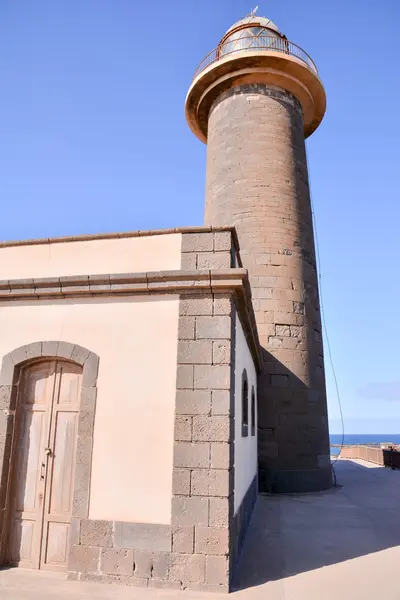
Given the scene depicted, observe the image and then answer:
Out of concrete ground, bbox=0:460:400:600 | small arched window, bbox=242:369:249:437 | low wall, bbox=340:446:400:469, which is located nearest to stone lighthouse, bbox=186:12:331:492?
concrete ground, bbox=0:460:400:600

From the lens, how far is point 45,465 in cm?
557

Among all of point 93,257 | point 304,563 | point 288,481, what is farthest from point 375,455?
point 93,257

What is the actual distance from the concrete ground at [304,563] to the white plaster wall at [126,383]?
2.56 ft

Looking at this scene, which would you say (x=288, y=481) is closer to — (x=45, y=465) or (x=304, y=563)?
(x=304, y=563)

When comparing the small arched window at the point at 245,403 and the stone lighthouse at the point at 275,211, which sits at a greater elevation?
the stone lighthouse at the point at 275,211

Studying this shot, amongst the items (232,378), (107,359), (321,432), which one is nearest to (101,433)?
(107,359)

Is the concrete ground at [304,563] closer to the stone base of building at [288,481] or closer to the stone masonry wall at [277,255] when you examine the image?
the stone base of building at [288,481]

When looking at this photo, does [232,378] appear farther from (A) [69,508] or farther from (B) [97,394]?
(A) [69,508]

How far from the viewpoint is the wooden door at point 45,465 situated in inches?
211

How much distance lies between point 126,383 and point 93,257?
1.78m

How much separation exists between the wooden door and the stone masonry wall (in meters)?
6.55

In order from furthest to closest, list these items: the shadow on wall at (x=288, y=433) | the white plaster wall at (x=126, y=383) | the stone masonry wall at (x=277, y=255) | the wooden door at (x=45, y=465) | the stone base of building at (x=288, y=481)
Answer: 1. the stone masonry wall at (x=277, y=255)
2. the shadow on wall at (x=288, y=433)
3. the stone base of building at (x=288, y=481)
4. the wooden door at (x=45, y=465)
5. the white plaster wall at (x=126, y=383)

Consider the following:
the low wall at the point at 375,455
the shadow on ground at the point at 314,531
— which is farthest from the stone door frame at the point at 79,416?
the low wall at the point at 375,455

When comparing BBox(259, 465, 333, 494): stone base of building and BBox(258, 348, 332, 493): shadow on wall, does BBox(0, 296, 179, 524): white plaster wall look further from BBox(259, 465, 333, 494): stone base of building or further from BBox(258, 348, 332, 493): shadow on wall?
BBox(259, 465, 333, 494): stone base of building
